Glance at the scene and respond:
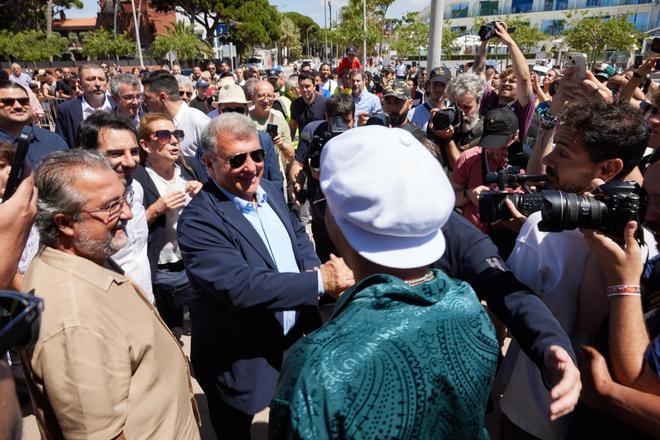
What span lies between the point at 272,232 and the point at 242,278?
1.70ft

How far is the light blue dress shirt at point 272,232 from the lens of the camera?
2.16 meters

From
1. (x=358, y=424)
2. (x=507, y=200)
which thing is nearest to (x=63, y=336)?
(x=358, y=424)

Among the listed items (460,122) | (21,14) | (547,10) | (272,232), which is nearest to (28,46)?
(21,14)

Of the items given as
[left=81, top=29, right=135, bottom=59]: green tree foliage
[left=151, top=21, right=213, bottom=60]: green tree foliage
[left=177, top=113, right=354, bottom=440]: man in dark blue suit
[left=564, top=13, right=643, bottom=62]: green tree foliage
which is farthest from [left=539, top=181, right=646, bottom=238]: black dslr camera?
[left=81, top=29, right=135, bottom=59]: green tree foliage

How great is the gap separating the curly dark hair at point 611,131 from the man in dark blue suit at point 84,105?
16.1ft

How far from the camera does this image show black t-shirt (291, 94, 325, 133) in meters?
6.29

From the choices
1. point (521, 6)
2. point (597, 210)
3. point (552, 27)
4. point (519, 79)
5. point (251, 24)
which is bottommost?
point (597, 210)

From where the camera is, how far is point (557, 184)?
1.94m

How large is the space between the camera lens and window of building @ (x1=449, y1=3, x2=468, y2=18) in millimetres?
85862

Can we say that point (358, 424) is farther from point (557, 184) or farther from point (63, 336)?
point (557, 184)

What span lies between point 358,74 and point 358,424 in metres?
6.55

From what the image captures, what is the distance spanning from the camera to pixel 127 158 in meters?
2.77

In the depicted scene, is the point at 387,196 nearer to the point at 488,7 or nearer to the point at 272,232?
the point at 272,232

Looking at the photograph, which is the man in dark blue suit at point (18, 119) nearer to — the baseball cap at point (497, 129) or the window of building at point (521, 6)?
the baseball cap at point (497, 129)
